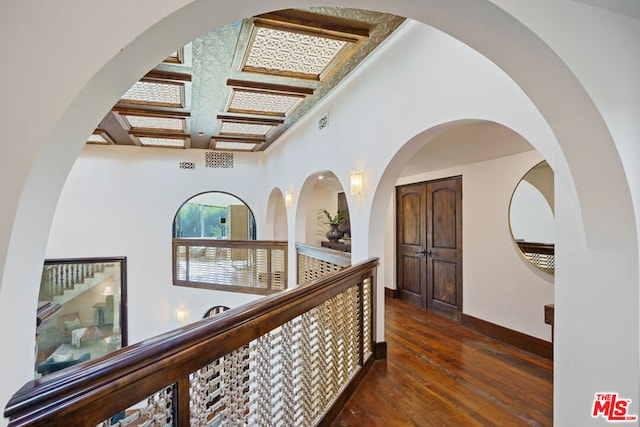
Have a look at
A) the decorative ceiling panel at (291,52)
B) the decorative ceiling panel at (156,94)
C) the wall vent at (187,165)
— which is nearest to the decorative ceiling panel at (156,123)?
the decorative ceiling panel at (156,94)

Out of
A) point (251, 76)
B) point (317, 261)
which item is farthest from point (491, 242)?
point (251, 76)

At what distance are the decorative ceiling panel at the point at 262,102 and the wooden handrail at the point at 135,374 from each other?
3405 mm

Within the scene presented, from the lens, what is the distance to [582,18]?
1387 millimetres

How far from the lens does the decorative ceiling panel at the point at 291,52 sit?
2.90 m

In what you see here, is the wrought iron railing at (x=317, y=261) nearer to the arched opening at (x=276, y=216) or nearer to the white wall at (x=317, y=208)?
the arched opening at (x=276, y=216)

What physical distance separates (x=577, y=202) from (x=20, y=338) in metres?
2.13

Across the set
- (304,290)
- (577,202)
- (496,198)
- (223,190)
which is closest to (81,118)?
(304,290)

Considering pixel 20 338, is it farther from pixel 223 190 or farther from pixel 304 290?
pixel 223 190

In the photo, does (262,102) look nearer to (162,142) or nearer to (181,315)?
(162,142)

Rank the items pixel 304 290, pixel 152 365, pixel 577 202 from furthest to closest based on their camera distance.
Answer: pixel 304 290
pixel 577 202
pixel 152 365

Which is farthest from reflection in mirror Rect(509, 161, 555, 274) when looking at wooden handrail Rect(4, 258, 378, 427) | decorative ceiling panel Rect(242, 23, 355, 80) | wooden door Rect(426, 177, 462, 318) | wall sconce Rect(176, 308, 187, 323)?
wall sconce Rect(176, 308, 187, 323)

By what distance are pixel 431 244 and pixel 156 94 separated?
451 cm

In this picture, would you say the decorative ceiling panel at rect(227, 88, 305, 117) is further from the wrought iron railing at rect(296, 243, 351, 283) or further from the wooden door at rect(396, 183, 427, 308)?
the wooden door at rect(396, 183, 427, 308)

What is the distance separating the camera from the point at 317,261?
512 centimetres
